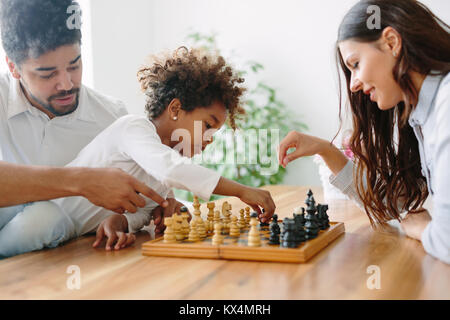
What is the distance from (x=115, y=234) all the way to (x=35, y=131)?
645mm

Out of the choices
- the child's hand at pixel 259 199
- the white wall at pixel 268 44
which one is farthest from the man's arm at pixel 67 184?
the white wall at pixel 268 44

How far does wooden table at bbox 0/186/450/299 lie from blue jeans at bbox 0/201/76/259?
5cm

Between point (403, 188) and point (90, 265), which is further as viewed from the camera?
point (403, 188)

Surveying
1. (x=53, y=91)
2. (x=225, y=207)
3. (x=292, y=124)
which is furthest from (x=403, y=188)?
(x=292, y=124)

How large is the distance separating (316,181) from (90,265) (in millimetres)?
3286

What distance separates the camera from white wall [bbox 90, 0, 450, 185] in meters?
3.93

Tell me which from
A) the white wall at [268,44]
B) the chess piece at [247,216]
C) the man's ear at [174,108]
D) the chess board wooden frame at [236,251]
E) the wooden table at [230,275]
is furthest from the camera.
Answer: the white wall at [268,44]

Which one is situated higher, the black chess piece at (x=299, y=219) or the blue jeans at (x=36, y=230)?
the black chess piece at (x=299, y=219)

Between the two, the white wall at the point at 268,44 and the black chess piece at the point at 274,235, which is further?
the white wall at the point at 268,44

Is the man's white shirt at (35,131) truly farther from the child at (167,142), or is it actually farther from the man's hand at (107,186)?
the man's hand at (107,186)

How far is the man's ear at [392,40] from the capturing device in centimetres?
128

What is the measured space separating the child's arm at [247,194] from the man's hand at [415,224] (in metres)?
0.41
